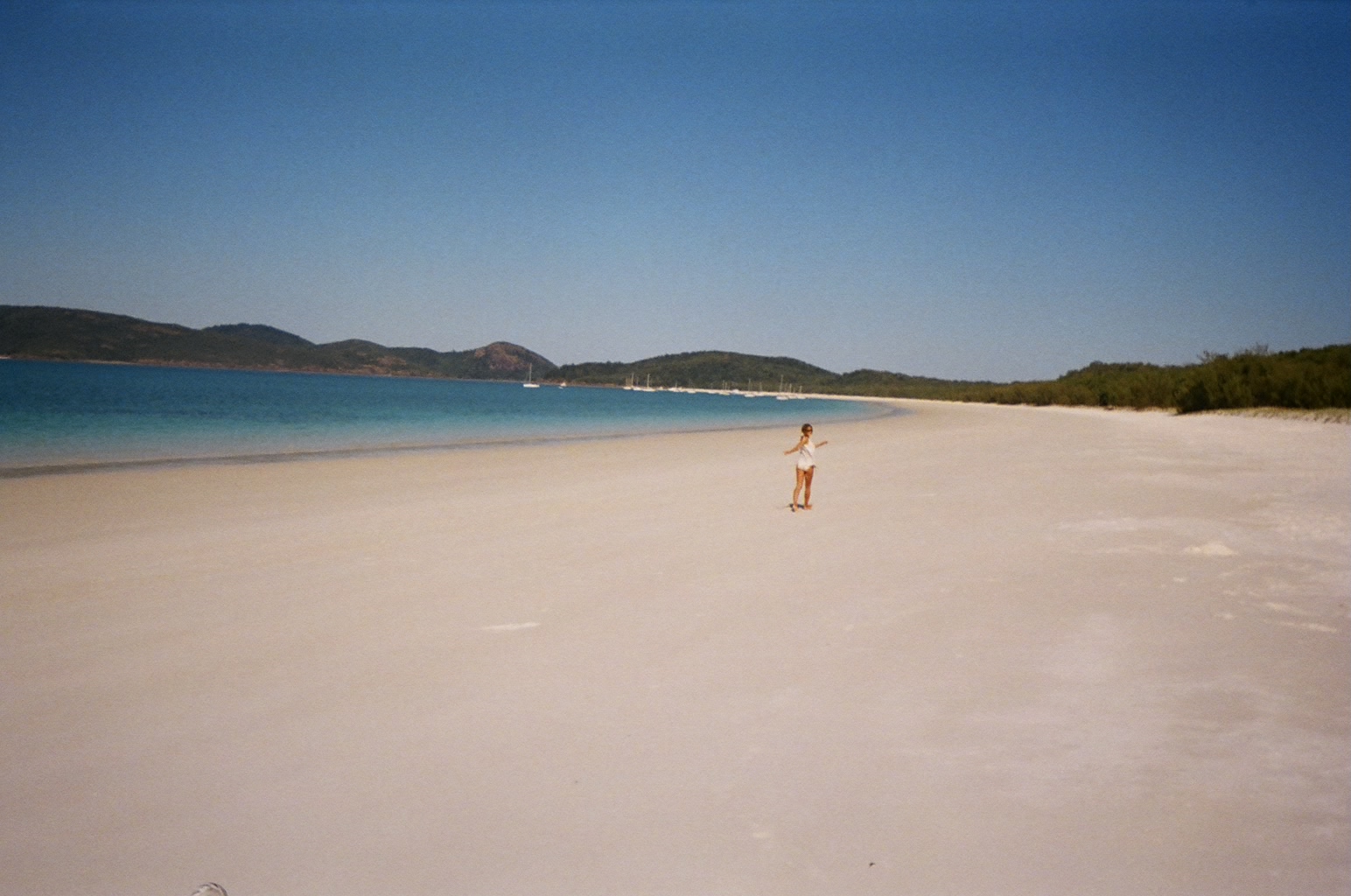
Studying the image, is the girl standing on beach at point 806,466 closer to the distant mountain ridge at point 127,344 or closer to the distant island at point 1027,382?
the distant island at point 1027,382

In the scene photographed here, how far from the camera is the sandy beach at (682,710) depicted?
260 cm

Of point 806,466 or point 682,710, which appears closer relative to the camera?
point 682,710

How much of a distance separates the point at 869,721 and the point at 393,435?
27587 mm

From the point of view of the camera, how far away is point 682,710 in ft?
12.2

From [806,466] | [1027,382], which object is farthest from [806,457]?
[1027,382]

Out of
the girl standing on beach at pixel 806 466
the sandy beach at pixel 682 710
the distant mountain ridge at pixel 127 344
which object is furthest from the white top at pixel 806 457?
the distant mountain ridge at pixel 127 344

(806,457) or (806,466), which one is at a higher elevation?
(806,457)

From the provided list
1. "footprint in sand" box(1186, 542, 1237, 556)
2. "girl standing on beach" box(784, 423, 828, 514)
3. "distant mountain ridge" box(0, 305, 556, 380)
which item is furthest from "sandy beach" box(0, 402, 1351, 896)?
"distant mountain ridge" box(0, 305, 556, 380)

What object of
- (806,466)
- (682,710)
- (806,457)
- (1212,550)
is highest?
(806,457)

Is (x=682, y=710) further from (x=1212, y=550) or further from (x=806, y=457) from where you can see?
(x=806, y=457)

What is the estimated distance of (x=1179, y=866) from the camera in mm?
2510

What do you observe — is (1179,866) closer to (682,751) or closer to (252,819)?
(682,751)

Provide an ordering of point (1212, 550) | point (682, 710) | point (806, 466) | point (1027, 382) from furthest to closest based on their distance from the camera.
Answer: point (1027, 382)
point (806, 466)
point (1212, 550)
point (682, 710)

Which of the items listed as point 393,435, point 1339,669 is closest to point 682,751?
point 1339,669
